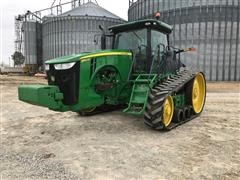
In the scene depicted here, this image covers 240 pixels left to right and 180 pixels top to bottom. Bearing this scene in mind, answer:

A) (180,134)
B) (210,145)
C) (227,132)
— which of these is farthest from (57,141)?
(227,132)

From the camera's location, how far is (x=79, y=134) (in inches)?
274

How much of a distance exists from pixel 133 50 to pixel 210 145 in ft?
11.2

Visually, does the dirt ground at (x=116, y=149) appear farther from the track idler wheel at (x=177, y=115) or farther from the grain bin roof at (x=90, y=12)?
the grain bin roof at (x=90, y=12)

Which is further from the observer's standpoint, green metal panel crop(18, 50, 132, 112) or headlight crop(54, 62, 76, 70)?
headlight crop(54, 62, 76, 70)

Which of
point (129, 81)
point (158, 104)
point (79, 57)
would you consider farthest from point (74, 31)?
point (158, 104)

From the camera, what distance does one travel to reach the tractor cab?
25.7ft

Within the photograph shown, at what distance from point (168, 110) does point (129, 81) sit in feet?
4.28

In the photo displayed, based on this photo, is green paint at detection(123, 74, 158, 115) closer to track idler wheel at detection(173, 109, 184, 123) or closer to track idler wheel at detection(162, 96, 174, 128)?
track idler wheel at detection(162, 96, 174, 128)

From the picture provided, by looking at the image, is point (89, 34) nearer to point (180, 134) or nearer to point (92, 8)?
point (92, 8)

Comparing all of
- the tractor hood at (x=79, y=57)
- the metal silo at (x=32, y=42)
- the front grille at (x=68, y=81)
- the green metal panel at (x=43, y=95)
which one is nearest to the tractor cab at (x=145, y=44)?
the tractor hood at (x=79, y=57)

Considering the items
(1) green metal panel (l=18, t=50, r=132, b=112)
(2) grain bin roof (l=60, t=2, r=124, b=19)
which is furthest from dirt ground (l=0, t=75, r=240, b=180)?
(2) grain bin roof (l=60, t=2, r=124, b=19)

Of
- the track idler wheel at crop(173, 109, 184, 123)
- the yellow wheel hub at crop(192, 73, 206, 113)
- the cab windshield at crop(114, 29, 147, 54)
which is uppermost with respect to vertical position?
the cab windshield at crop(114, 29, 147, 54)

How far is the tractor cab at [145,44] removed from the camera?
782 centimetres

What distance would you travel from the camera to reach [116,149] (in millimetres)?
5754
